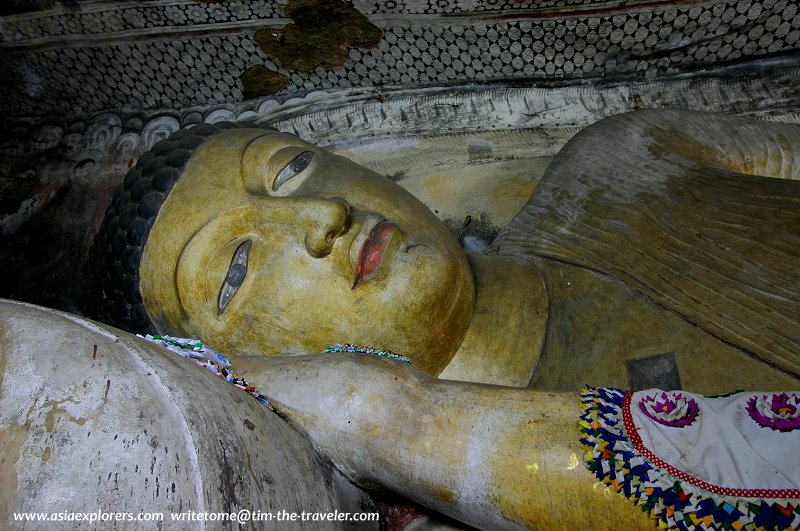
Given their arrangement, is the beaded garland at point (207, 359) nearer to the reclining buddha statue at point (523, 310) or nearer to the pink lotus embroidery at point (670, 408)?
the reclining buddha statue at point (523, 310)

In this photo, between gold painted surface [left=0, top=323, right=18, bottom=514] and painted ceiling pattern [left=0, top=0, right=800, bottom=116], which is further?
painted ceiling pattern [left=0, top=0, right=800, bottom=116]

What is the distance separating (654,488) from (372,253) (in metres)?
0.87

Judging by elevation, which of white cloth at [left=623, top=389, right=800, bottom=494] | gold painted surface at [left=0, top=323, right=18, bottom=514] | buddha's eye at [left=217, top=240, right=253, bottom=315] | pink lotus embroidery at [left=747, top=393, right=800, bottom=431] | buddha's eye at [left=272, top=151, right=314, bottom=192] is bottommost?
gold painted surface at [left=0, top=323, right=18, bottom=514]

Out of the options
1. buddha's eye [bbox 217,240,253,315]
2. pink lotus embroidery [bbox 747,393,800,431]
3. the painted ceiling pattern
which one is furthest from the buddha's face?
the painted ceiling pattern

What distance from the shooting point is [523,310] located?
1.87m

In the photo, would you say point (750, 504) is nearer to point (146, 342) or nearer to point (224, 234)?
point (146, 342)

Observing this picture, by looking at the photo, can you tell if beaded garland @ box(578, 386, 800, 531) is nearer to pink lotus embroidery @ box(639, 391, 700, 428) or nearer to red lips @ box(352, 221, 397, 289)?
pink lotus embroidery @ box(639, 391, 700, 428)

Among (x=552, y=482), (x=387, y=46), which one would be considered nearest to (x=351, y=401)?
(x=552, y=482)

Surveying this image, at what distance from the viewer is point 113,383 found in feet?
3.22

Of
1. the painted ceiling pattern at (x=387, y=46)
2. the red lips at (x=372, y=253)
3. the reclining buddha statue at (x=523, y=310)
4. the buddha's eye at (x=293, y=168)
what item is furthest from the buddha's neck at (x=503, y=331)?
the painted ceiling pattern at (x=387, y=46)

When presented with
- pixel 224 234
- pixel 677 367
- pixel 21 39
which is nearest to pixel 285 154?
pixel 224 234

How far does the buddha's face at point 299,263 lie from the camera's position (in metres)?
1.64

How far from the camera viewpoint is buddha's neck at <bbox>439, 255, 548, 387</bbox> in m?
1.79

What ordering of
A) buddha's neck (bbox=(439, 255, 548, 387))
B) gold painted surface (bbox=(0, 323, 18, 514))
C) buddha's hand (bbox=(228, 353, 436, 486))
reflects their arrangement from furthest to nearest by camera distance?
1. buddha's neck (bbox=(439, 255, 548, 387))
2. buddha's hand (bbox=(228, 353, 436, 486))
3. gold painted surface (bbox=(0, 323, 18, 514))
